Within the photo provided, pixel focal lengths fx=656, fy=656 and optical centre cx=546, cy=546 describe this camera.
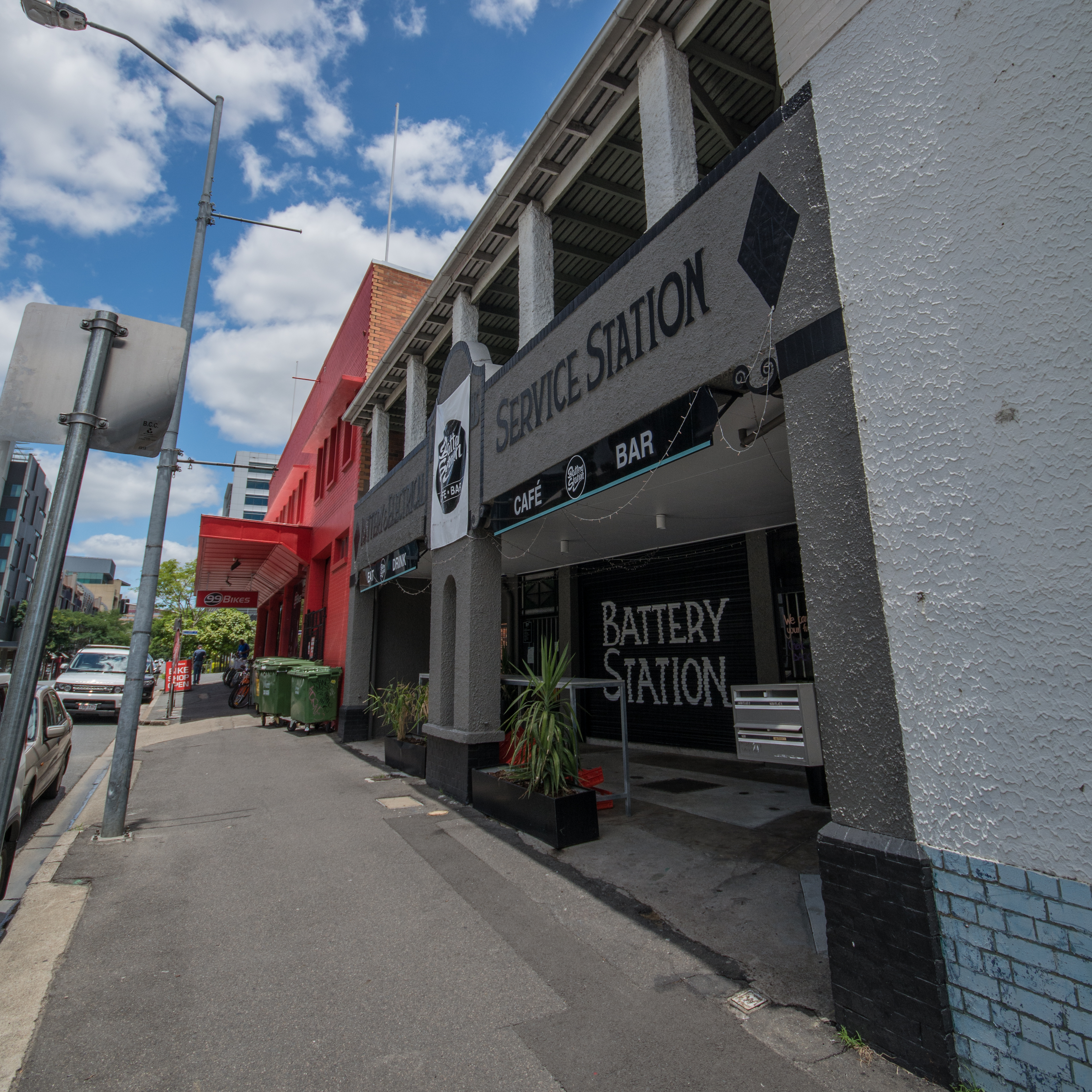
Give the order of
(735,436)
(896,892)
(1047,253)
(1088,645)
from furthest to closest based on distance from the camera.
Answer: (735,436)
(896,892)
(1047,253)
(1088,645)

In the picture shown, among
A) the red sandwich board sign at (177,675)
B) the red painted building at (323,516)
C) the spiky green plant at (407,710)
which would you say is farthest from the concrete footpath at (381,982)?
A: the red sandwich board sign at (177,675)

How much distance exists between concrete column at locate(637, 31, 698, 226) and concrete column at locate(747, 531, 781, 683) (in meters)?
5.27

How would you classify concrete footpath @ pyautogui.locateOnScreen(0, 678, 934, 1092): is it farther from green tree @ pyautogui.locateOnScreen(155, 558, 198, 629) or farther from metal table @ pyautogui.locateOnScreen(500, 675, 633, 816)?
green tree @ pyautogui.locateOnScreen(155, 558, 198, 629)

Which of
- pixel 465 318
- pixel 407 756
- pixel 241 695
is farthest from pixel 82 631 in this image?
pixel 465 318

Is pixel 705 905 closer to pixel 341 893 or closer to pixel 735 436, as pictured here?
pixel 341 893

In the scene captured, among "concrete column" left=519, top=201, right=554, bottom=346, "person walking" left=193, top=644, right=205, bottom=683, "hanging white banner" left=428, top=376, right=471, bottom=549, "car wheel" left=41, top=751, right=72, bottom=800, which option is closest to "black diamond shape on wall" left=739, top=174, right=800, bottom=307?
"concrete column" left=519, top=201, right=554, bottom=346

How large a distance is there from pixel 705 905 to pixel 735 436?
11.9 feet

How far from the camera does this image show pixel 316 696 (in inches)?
554

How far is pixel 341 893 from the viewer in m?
4.97

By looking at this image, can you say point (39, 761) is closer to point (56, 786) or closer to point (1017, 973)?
point (56, 786)

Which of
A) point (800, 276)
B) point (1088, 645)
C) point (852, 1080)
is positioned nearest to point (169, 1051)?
point (852, 1080)

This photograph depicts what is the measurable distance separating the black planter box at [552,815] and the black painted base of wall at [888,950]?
3.00 m

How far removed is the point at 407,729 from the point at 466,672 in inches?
129

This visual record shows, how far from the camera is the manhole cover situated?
799cm
